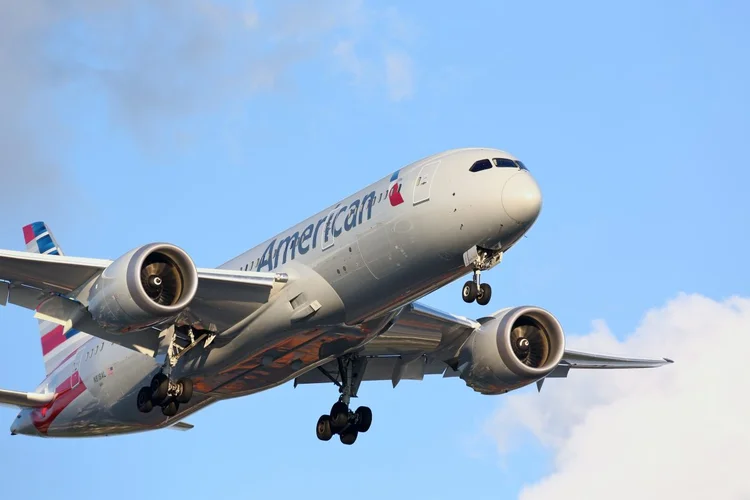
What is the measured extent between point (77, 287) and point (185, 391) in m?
4.18

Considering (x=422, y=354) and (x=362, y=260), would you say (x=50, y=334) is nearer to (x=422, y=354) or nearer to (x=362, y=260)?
(x=422, y=354)

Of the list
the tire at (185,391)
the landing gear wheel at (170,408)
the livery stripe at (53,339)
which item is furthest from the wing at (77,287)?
the livery stripe at (53,339)

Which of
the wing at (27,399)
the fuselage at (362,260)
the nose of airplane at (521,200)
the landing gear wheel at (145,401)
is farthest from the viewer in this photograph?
the wing at (27,399)

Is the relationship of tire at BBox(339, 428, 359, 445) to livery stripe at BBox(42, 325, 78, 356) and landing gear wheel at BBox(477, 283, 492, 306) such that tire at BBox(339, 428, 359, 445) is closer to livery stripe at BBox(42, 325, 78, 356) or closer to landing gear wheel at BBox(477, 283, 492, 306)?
landing gear wheel at BBox(477, 283, 492, 306)

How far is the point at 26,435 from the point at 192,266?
1299 cm

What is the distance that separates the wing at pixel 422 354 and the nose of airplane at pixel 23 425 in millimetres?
8661

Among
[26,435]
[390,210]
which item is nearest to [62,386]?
[26,435]

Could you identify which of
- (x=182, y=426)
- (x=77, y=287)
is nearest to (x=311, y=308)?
(x=77, y=287)

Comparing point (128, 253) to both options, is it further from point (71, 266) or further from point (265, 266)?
point (265, 266)

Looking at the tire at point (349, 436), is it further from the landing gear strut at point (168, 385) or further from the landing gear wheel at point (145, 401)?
the landing gear wheel at point (145, 401)

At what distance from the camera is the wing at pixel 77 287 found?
33938mm

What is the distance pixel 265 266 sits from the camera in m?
36.2

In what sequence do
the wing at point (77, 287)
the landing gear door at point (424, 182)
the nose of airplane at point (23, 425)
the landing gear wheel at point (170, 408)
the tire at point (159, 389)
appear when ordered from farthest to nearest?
1. the nose of airplane at point (23, 425)
2. the landing gear wheel at point (170, 408)
3. the tire at point (159, 389)
4. the wing at point (77, 287)
5. the landing gear door at point (424, 182)

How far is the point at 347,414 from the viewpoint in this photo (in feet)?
131
